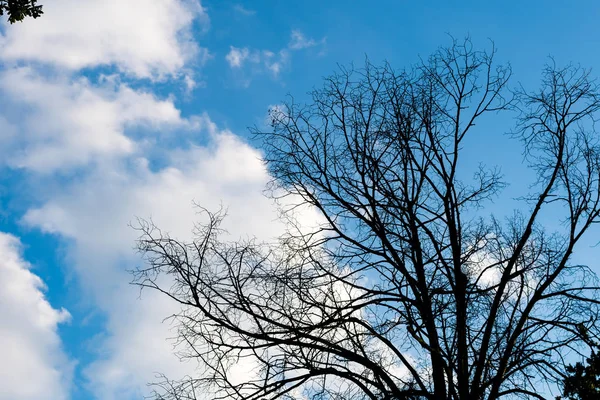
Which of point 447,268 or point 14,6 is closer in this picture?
point 447,268

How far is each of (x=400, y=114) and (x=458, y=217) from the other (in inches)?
68.5

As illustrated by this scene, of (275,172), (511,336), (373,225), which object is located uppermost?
(275,172)

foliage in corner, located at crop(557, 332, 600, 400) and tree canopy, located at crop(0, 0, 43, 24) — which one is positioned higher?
tree canopy, located at crop(0, 0, 43, 24)

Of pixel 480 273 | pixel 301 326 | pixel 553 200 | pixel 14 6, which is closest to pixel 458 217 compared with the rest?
pixel 480 273

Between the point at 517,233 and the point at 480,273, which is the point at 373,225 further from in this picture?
the point at 517,233

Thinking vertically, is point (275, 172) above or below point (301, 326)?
above

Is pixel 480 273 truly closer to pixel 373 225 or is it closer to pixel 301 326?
pixel 373 225

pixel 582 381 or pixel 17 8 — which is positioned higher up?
pixel 17 8

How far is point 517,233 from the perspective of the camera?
26.0ft

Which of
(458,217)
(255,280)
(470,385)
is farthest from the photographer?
(458,217)

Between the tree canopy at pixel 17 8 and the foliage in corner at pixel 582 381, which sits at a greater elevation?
the tree canopy at pixel 17 8

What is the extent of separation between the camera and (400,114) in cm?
798

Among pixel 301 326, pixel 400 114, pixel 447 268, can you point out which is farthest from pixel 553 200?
pixel 301 326

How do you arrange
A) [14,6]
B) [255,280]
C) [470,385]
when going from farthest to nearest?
1. [14,6]
2. [255,280]
3. [470,385]
